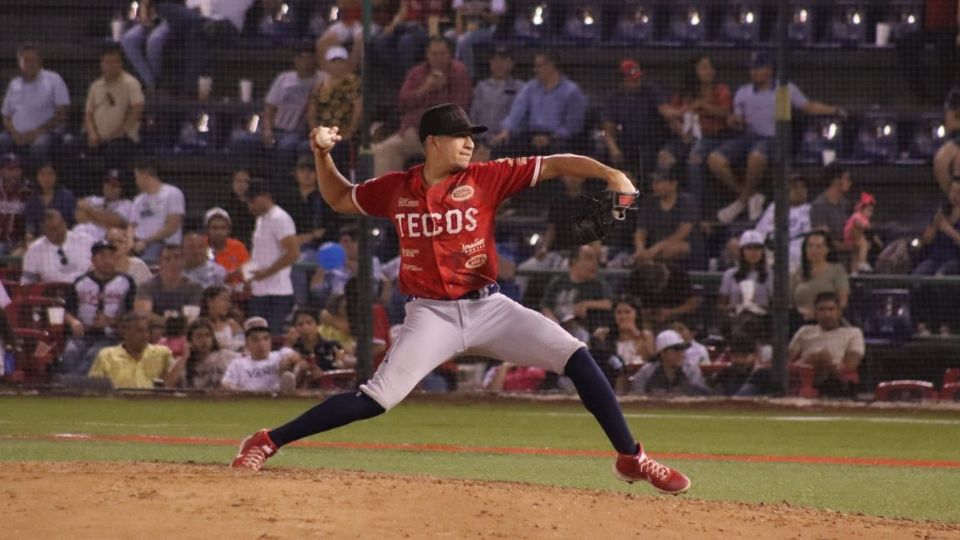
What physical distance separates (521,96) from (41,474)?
31.1 feet

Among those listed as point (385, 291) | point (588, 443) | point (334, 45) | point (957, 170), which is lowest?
point (588, 443)

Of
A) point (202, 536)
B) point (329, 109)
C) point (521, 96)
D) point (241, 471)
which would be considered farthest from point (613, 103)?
point (202, 536)

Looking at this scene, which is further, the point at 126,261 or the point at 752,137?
the point at 752,137

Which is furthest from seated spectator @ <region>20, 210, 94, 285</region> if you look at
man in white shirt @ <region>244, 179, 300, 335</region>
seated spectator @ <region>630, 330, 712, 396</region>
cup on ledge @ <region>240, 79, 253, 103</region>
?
seated spectator @ <region>630, 330, 712, 396</region>

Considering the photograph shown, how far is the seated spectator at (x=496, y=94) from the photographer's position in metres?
15.3

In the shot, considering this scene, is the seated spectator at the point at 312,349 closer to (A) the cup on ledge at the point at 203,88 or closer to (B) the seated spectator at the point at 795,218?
(B) the seated spectator at the point at 795,218

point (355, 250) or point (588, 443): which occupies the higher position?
point (355, 250)

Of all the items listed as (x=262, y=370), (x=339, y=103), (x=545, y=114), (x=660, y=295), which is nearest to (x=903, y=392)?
(x=660, y=295)

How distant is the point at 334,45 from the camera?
15.8 metres

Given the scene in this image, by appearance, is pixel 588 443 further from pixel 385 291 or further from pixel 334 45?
pixel 334 45

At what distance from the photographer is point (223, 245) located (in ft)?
46.8

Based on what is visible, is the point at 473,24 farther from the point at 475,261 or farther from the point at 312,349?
the point at 475,261

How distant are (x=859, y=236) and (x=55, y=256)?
289 inches

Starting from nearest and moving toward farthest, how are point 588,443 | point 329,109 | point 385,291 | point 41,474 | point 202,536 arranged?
point 202,536, point 41,474, point 588,443, point 385,291, point 329,109
